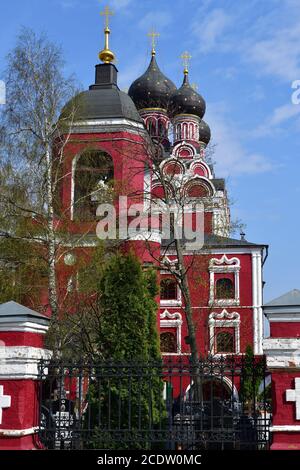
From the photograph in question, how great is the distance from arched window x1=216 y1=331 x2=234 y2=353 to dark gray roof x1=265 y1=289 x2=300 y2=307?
16.3 m

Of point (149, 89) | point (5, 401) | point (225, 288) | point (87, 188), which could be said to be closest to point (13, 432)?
point (5, 401)

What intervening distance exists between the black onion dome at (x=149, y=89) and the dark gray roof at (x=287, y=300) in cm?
2971

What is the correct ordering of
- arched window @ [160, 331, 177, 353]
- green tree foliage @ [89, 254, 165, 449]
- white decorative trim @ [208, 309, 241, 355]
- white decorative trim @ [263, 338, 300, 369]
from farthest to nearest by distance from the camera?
1. arched window @ [160, 331, 177, 353]
2. white decorative trim @ [208, 309, 241, 355]
3. green tree foliage @ [89, 254, 165, 449]
4. white decorative trim @ [263, 338, 300, 369]

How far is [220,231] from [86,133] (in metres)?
5.38

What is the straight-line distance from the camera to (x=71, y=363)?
679 centimetres

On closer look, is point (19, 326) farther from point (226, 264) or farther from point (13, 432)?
point (226, 264)

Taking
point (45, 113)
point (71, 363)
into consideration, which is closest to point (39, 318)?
point (71, 363)

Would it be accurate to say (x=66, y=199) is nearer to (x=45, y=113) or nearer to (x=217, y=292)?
(x=45, y=113)

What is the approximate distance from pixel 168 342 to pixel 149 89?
1728 cm

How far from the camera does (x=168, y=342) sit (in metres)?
24.6

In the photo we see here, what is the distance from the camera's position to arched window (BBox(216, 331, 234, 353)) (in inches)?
905

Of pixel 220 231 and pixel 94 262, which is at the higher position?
pixel 220 231

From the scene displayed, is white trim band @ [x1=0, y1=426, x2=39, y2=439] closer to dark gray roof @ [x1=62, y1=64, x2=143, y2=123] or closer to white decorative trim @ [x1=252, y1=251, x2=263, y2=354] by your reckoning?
dark gray roof @ [x1=62, y1=64, x2=143, y2=123]

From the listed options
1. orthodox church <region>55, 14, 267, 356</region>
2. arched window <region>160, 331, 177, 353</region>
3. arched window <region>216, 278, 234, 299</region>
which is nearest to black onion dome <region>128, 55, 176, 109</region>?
orthodox church <region>55, 14, 267, 356</region>
